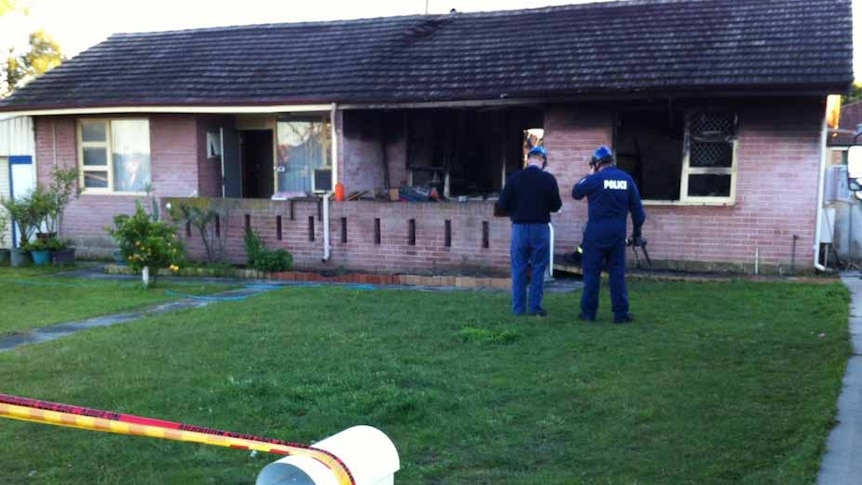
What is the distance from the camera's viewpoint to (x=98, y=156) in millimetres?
16359

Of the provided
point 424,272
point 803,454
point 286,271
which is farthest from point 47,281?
point 803,454

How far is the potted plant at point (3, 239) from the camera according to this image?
16078mm

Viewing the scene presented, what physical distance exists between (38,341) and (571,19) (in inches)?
417

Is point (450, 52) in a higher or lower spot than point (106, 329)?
higher

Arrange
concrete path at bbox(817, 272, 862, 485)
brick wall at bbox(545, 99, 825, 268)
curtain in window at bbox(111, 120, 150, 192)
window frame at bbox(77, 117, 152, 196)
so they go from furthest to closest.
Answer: window frame at bbox(77, 117, 152, 196) < curtain in window at bbox(111, 120, 150, 192) < brick wall at bbox(545, 99, 825, 268) < concrete path at bbox(817, 272, 862, 485)

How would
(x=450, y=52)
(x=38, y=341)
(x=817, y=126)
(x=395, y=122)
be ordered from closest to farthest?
(x=38, y=341) < (x=817, y=126) < (x=450, y=52) < (x=395, y=122)

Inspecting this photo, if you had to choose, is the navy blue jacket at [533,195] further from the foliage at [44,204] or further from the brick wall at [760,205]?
the foliage at [44,204]

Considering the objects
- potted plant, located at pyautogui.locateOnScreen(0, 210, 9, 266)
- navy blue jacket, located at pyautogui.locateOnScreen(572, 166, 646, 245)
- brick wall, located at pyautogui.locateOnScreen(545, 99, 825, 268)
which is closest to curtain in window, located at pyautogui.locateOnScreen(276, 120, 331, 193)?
potted plant, located at pyautogui.locateOnScreen(0, 210, 9, 266)

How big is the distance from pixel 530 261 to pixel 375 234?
190 inches

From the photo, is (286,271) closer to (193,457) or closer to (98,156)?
(98,156)

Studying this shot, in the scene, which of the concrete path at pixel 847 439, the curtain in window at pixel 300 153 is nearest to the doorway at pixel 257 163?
the curtain in window at pixel 300 153

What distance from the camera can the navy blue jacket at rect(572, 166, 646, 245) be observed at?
8.57m

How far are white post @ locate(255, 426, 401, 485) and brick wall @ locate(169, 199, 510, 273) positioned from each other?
9.87 m

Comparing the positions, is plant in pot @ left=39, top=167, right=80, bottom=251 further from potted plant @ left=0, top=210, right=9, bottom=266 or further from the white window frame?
the white window frame
